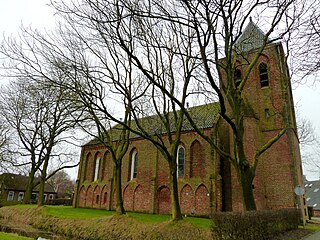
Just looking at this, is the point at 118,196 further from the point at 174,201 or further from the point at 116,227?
the point at 174,201

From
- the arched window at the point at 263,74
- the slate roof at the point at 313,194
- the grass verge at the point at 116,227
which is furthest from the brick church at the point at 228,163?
the slate roof at the point at 313,194

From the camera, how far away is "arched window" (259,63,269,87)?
2298cm

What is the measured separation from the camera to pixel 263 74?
23.3 meters

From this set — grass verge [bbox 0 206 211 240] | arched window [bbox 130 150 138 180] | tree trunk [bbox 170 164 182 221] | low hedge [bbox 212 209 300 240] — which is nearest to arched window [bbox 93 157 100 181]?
arched window [bbox 130 150 138 180]

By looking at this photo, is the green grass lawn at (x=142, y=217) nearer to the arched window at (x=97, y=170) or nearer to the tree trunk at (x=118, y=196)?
the tree trunk at (x=118, y=196)

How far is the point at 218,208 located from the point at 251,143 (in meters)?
5.82

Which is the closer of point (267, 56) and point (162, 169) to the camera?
point (267, 56)

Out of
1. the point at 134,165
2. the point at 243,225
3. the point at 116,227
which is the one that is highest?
the point at 134,165

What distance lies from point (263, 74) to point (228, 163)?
876 cm

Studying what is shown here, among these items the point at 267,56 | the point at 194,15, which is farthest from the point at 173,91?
the point at 267,56

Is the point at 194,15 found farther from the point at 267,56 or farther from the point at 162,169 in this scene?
the point at 162,169

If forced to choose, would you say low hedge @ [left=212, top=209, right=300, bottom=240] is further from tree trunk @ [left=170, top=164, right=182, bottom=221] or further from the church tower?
the church tower

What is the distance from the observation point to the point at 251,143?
20.8 m

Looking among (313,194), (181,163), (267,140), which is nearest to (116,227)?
(181,163)
